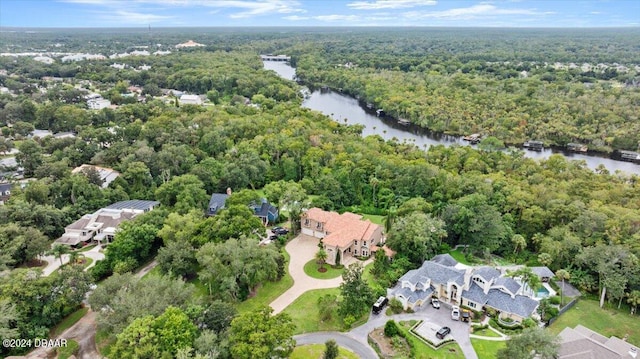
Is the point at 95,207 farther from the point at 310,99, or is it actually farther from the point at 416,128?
the point at 310,99

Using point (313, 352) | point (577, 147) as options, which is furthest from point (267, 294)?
point (577, 147)

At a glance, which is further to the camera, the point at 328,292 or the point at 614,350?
the point at 328,292

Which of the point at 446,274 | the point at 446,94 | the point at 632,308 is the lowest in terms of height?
the point at 632,308

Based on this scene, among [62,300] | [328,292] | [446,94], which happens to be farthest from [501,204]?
[446,94]

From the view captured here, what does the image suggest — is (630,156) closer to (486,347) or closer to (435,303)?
(435,303)

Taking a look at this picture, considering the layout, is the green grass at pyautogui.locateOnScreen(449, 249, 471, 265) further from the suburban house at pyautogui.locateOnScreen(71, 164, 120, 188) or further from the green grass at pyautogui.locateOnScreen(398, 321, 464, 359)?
the suburban house at pyautogui.locateOnScreen(71, 164, 120, 188)

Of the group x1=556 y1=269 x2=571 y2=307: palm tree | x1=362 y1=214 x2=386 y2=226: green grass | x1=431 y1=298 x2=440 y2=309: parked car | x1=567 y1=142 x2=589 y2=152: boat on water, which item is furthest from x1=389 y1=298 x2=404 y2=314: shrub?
x1=567 y1=142 x2=589 y2=152: boat on water
